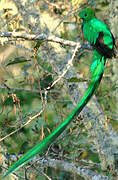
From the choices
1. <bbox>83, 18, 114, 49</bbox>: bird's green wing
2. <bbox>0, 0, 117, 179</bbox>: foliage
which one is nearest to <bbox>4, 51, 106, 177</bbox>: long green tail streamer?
<bbox>83, 18, 114, 49</bbox>: bird's green wing

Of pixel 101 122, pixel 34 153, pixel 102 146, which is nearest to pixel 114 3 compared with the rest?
pixel 101 122

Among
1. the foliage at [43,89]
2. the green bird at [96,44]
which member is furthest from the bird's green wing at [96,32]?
the foliage at [43,89]

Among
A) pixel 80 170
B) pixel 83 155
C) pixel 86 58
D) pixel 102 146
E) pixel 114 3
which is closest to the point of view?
pixel 80 170

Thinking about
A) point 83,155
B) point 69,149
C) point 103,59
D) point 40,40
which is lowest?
point 83,155

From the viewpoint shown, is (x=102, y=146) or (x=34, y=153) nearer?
(x=34, y=153)

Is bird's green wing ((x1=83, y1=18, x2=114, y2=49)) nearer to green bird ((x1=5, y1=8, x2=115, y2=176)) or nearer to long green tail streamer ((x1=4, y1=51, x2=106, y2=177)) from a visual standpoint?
green bird ((x1=5, y1=8, x2=115, y2=176))

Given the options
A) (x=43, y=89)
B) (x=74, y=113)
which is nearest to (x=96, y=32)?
(x=74, y=113)

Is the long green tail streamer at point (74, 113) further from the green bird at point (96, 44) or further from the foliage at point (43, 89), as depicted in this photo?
the foliage at point (43, 89)

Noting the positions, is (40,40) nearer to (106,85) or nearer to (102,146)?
(102,146)

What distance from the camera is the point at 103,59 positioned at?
2453mm

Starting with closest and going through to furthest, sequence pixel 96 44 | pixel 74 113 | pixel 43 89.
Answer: pixel 74 113
pixel 96 44
pixel 43 89

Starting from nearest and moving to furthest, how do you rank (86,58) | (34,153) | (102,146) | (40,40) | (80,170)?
(34,153) → (40,40) → (80,170) → (102,146) → (86,58)

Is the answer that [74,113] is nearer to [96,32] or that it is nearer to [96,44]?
[96,44]

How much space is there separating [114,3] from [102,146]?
1.44 meters
